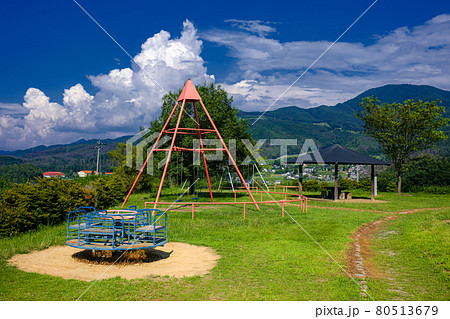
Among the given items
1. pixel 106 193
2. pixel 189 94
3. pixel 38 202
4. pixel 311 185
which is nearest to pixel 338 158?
pixel 311 185

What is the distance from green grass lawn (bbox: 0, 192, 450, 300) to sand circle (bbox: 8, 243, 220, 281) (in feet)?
1.09

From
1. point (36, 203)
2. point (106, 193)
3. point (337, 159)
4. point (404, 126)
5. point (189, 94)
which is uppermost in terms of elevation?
point (404, 126)

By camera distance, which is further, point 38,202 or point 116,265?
point 38,202

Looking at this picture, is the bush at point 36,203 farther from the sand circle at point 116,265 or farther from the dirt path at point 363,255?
the dirt path at point 363,255

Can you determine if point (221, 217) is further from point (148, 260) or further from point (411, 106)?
point (411, 106)

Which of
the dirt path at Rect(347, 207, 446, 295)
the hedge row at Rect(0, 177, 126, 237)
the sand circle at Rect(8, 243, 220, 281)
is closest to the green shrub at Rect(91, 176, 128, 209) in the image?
the hedge row at Rect(0, 177, 126, 237)

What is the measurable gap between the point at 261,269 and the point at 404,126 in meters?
32.6

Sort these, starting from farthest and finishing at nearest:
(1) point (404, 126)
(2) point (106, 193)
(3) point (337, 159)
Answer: (1) point (404, 126)
(3) point (337, 159)
(2) point (106, 193)

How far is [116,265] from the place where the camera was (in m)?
8.52

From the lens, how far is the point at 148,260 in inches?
356

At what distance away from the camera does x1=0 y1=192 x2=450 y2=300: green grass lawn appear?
6196 mm

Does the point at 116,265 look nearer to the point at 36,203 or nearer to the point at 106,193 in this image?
the point at 36,203
